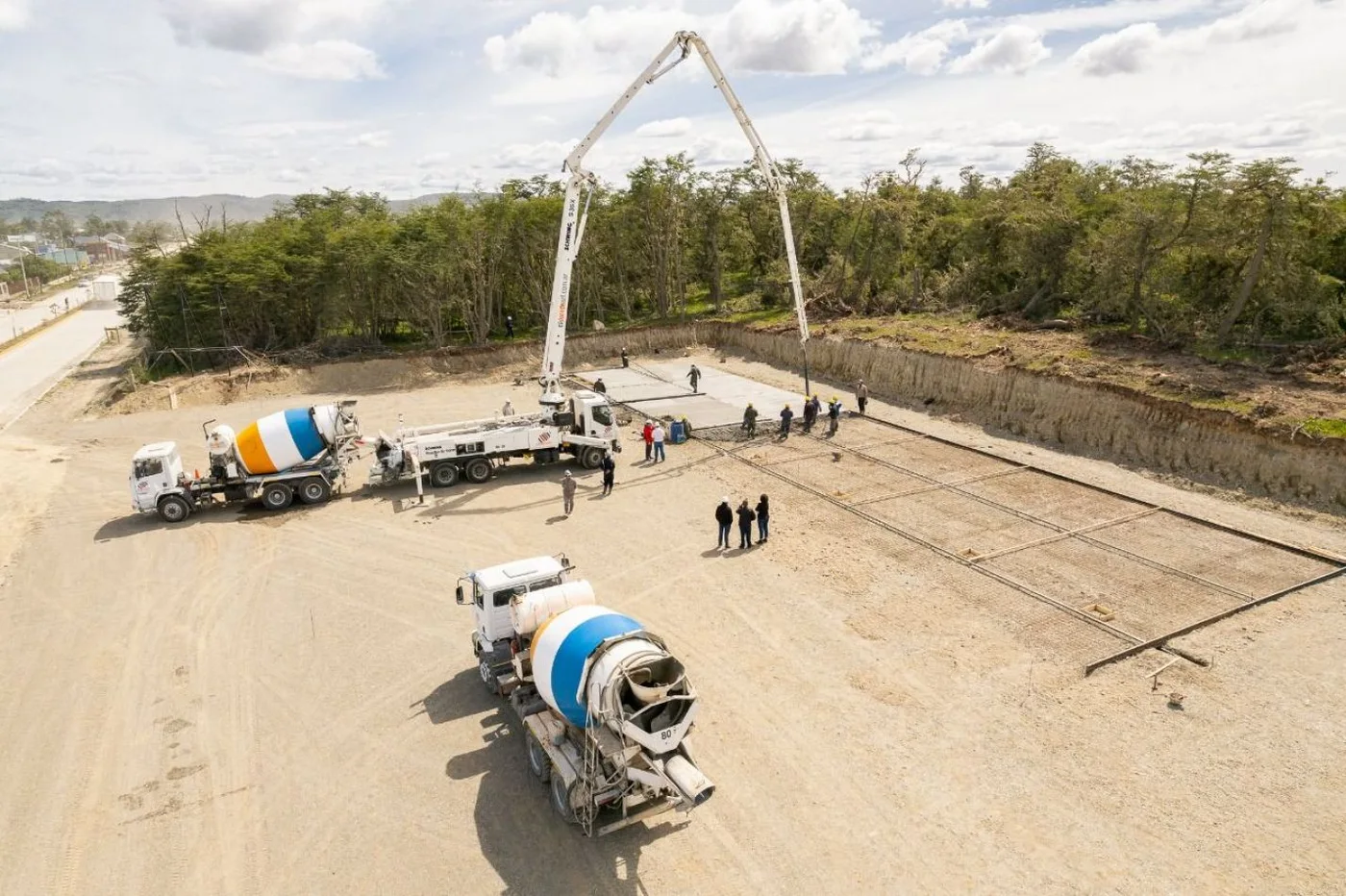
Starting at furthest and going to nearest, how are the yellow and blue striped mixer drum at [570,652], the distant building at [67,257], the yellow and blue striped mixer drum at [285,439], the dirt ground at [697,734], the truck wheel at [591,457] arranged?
the distant building at [67,257] < the truck wheel at [591,457] < the yellow and blue striped mixer drum at [285,439] < the yellow and blue striped mixer drum at [570,652] < the dirt ground at [697,734]

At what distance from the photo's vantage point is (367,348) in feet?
135

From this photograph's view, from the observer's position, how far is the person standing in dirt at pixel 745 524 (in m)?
17.7

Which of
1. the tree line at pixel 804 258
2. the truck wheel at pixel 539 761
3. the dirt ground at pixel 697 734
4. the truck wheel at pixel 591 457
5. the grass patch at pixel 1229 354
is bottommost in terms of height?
the dirt ground at pixel 697 734

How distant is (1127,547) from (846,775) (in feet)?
34.3

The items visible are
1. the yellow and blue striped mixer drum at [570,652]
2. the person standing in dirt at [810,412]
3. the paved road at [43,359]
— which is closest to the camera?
the yellow and blue striped mixer drum at [570,652]

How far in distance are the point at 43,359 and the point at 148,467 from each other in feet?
116

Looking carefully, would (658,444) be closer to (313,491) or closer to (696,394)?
(696,394)

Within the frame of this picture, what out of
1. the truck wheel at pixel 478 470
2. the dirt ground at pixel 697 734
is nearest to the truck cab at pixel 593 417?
the truck wheel at pixel 478 470

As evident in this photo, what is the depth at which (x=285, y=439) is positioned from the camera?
843 inches

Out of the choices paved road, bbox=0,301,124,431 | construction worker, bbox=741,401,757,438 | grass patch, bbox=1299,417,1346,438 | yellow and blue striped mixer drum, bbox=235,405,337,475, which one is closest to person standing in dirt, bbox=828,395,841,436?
construction worker, bbox=741,401,757,438

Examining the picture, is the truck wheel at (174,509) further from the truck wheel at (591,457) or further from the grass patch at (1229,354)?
the grass patch at (1229,354)

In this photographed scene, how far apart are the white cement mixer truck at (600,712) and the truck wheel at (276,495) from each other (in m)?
13.3

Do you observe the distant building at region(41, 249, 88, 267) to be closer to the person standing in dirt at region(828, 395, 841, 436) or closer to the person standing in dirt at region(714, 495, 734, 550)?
the person standing in dirt at region(828, 395, 841, 436)

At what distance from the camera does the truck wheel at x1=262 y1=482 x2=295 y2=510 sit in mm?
21469
